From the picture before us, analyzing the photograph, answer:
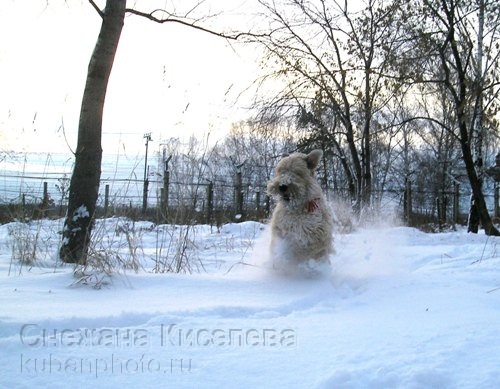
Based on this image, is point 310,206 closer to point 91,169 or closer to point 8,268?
point 91,169

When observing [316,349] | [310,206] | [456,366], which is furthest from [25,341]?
[310,206]

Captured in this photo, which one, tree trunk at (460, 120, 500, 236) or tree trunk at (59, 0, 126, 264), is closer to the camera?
tree trunk at (59, 0, 126, 264)

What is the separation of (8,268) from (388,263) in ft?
13.6

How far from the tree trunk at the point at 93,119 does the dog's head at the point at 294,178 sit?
205 cm

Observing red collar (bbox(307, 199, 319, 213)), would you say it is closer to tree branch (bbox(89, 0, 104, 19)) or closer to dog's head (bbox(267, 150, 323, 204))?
dog's head (bbox(267, 150, 323, 204))

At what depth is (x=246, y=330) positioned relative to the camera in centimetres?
247

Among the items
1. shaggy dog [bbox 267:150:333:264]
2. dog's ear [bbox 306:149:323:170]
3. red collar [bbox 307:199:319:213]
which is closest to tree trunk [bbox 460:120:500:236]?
dog's ear [bbox 306:149:323:170]

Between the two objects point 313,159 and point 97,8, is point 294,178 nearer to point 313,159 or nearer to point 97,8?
point 313,159

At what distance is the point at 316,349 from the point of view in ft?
7.06

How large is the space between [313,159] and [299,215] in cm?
94

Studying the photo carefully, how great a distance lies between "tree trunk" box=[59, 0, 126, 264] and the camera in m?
4.98

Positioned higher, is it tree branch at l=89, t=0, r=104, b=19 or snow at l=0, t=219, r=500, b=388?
tree branch at l=89, t=0, r=104, b=19

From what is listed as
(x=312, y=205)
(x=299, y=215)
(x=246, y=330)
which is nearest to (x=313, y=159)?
(x=312, y=205)

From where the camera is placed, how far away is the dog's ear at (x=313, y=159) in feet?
18.7
